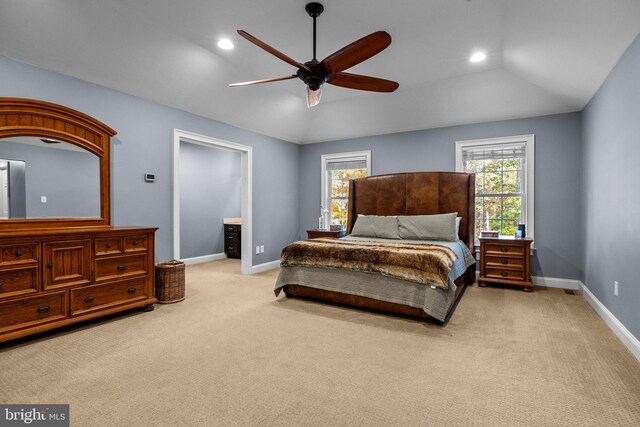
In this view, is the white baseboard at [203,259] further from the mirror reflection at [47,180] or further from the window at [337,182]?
the mirror reflection at [47,180]

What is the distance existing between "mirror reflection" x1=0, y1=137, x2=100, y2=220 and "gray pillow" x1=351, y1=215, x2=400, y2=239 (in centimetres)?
337

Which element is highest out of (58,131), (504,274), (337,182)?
(58,131)

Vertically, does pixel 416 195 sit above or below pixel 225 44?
below

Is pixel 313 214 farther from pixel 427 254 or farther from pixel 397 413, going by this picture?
pixel 397 413

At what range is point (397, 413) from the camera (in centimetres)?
173

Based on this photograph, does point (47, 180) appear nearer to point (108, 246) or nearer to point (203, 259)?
point (108, 246)

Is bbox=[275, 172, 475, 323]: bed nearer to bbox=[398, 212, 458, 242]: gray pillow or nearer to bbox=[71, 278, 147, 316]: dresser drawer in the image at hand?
bbox=[398, 212, 458, 242]: gray pillow

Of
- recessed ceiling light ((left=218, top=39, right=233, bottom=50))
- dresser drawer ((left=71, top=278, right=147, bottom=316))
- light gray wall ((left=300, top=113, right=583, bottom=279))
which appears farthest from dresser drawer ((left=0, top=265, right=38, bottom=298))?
light gray wall ((left=300, top=113, right=583, bottom=279))

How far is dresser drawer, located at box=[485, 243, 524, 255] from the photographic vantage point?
4328 mm

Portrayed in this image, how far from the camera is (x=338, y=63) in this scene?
258cm

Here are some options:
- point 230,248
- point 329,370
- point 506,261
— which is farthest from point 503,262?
point 230,248

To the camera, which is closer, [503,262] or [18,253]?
[18,253]

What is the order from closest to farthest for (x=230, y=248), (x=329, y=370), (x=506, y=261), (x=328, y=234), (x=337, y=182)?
(x=329, y=370) < (x=506, y=261) < (x=328, y=234) < (x=337, y=182) < (x=230, y=248)

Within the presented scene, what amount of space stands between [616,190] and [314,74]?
2.90 m
